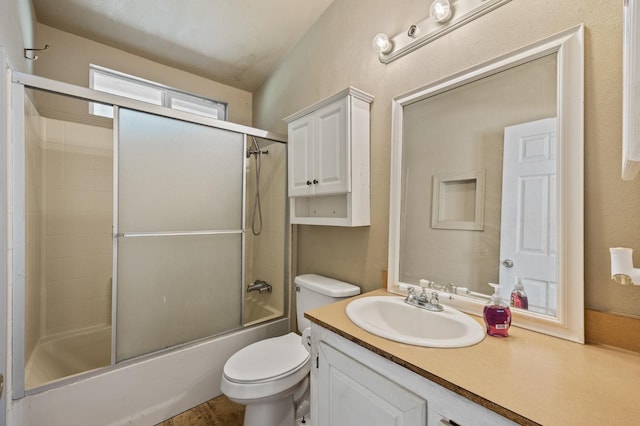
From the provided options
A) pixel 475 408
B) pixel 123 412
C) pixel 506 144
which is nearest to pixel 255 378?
pixel 123 412

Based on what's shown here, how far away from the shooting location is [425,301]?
116 cm

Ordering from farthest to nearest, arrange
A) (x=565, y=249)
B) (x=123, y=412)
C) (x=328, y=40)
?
1. (x=328, y=40)
2. (x=123, y=412)
3. (x=565, y=249)

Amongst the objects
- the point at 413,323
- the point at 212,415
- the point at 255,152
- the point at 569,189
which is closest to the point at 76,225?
the point at 255,152

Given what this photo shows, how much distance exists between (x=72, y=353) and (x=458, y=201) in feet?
8.93

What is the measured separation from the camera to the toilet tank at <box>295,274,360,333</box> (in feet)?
5.16

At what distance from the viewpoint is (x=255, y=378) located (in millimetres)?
1294

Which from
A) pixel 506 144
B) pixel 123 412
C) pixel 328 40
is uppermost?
pixel 328 40

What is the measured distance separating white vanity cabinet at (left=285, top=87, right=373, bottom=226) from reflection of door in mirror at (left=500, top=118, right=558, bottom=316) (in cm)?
70

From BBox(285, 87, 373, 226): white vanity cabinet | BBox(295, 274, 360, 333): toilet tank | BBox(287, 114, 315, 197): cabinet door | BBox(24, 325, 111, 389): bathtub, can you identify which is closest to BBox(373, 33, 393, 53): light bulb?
BBox(285, 87, 373, 226): white vanity cabinet

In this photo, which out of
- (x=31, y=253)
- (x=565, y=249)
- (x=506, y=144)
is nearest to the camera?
(x=565, y=249)

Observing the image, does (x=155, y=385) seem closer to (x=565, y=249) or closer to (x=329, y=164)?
(x=329, y=164)

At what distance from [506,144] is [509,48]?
38cm

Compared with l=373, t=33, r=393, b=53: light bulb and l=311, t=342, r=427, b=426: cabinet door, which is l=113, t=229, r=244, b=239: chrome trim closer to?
l=311, t=342, r=427, b=426: cabinet door

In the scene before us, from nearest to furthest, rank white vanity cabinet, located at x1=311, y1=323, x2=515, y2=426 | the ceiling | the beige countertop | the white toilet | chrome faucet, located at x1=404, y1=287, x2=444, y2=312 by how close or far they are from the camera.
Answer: the beige countertop
white vanity cabinet, located at x1=311, y1=323, x2=515, y2=426
chrome faucet, located at x1=404, y1=287, x2=444, y2=312
the white toilet
the ceiling
